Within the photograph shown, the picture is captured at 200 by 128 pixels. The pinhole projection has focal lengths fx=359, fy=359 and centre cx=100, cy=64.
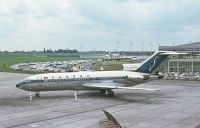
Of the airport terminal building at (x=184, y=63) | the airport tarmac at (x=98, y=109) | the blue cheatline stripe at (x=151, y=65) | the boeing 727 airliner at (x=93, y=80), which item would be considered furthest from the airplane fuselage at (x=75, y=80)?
the airport terminal building at (x=184, y=63)

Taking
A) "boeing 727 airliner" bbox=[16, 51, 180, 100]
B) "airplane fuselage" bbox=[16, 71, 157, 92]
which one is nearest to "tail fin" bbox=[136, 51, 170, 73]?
"boeing 727 airliner" bbox=[16, 51, 180, 100]

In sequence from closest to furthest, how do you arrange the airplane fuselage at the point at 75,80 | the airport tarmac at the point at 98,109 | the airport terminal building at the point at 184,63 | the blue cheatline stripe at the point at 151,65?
the airport tarmac at the point at 98,109 < the airplane fuselage at the point at 75,80 < the blue cheatline stripe at the point at 151,65 < the airport terminal building at the point at 184,63

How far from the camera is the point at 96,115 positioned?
3178 cm

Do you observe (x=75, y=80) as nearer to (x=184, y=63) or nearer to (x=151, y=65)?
(x=151, y=65)

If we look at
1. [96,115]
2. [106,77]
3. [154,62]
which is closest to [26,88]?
[106,77]

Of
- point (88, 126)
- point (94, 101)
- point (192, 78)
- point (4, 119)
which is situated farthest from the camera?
point (192, 78)

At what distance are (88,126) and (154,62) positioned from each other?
838 inches

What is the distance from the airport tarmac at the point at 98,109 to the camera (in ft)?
93.5

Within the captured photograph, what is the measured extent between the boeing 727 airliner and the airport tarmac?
1.27 metres

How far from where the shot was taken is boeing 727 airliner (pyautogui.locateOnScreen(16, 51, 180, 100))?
42.3 meters

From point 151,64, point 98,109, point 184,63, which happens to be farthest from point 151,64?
point 184,63

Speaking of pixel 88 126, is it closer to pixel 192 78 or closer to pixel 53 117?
pixel 53 117

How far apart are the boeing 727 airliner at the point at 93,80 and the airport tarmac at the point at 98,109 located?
127cm

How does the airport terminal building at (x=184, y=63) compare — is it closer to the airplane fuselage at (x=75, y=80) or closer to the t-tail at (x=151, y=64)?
the t-tail at (x=151, y=64)
